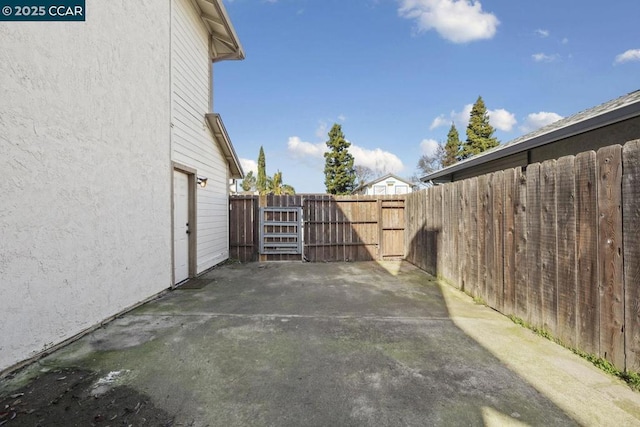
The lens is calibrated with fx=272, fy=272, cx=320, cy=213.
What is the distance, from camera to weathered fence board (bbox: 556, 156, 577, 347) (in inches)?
97.9

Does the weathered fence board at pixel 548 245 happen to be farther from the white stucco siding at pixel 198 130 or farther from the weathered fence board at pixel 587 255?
the white stucco siding at pixel 198 130

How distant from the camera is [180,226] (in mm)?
5195

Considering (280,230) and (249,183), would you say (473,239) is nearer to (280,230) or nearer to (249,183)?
(280,230)

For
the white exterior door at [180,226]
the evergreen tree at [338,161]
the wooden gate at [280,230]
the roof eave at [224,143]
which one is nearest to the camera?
the white exterior door at [180,226]

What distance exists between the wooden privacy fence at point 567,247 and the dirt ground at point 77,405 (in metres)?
3.27

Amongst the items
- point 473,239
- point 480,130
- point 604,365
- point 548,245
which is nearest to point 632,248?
point 548,245

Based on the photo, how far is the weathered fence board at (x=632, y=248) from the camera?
197cm

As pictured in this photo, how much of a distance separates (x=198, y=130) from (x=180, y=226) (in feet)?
7.30

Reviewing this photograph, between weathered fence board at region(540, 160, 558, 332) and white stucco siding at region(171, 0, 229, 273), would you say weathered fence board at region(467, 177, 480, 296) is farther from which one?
white stucco siding at region(171, 0, 229, 273)

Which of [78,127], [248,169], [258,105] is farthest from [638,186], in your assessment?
[248,169]

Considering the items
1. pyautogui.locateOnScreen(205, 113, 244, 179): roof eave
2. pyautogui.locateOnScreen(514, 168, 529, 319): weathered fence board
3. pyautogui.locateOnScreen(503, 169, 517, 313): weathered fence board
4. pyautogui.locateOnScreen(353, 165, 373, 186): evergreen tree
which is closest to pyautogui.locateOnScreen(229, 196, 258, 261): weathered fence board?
pyautogui.locateOnScreen(205, 113, 244, 179): roof eave

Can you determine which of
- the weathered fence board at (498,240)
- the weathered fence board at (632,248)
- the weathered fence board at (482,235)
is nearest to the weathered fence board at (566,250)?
the weathered fence board at (632,248)

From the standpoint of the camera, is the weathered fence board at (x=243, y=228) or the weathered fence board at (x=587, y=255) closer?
the weathered fence board at (x=587, y=255)
